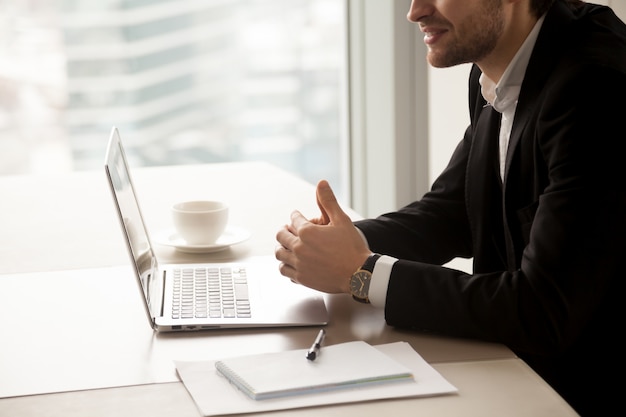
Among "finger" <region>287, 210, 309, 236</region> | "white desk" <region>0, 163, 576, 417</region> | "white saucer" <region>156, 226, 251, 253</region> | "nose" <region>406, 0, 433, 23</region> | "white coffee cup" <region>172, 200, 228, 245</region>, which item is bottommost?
"white desk" <region>0, 163, 576, 417</region>

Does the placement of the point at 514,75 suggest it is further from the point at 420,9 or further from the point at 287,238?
the point at 287,238

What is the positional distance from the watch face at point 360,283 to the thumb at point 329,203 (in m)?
0.11

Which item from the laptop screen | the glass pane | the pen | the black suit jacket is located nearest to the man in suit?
the black suit jacket

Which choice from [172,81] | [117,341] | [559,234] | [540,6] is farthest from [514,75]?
[172,81]

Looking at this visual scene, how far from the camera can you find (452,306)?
1.28 m

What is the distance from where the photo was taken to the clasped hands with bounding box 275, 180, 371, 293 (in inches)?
54.7

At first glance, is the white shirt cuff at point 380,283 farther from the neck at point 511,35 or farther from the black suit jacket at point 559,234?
the neck at point 511,35

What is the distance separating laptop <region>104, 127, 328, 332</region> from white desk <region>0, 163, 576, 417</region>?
0.03 m

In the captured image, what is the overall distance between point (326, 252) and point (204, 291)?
226 millimetres

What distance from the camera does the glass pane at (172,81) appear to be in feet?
13.0

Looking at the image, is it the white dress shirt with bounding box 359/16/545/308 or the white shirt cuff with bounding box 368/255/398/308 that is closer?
the white shirt cuff with bounding box 368/255/398/308

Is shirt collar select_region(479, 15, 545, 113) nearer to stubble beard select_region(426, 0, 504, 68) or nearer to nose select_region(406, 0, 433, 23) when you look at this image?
stubble beard select_region(426, 0, 504, 68)

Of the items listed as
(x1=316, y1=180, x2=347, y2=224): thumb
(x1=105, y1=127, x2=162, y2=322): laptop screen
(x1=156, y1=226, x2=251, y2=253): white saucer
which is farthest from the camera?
(x1=156, y1=226, x2=251, y2=253): white saucer

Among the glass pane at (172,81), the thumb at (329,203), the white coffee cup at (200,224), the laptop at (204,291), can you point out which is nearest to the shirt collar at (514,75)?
the thumb at (329,203)
